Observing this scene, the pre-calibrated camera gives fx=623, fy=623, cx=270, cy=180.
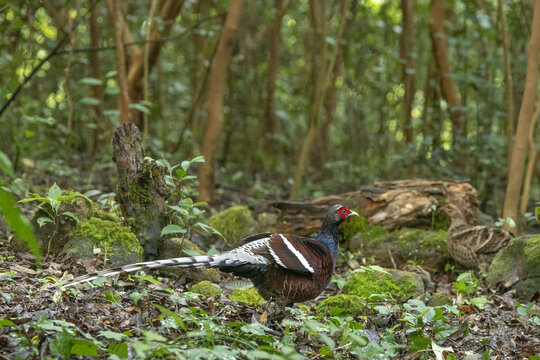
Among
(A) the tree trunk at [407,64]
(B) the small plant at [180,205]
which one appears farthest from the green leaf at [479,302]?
(A) the tree trunk at [407,64]

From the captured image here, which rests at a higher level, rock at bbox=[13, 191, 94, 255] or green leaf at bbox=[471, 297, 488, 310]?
rock at bbox=[13, 191, 94, 255]

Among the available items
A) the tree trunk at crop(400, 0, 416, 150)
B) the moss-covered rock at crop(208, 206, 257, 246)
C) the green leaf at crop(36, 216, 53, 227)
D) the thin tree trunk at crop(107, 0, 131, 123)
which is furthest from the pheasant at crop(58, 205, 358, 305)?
the tree trunk at crop(400, 0, 416, 150)

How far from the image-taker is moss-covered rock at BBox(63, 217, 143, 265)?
5371 mm

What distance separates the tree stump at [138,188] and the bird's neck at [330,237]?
151cm

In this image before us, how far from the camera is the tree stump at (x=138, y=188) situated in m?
5.67

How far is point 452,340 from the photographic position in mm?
4961

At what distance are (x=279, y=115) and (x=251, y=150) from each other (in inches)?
58.9

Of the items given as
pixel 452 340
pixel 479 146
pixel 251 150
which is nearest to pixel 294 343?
pixel 452 340

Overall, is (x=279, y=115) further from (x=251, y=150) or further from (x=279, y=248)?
(x=279, y=248)

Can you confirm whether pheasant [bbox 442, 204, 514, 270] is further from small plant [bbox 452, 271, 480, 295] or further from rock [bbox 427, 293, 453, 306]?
rock [bbox 427, 293, 453, 306]

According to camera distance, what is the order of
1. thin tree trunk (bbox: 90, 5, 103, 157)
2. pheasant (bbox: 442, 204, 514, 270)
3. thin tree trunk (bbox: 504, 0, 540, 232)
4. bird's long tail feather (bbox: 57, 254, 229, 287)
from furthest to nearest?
1. thin tree trunk (bbox: 90, 5, 103, 157)
2. thin tree trunk (bbox: 504, 0, 540, 232)
3. pheasant (bbox: 442, 204, 514, 270)
4. bird's long tail feather (bbox: 57, 254, 229, 287)

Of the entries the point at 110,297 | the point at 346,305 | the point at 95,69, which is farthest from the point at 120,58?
the point at 346,305

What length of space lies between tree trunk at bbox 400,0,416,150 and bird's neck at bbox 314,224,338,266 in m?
6.40

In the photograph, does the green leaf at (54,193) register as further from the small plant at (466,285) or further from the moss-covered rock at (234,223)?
the small plant at (466,285)
